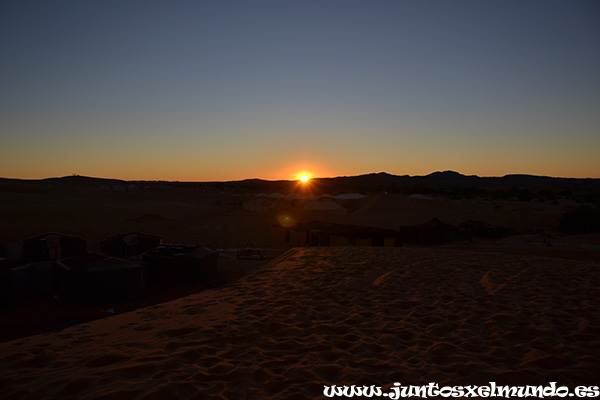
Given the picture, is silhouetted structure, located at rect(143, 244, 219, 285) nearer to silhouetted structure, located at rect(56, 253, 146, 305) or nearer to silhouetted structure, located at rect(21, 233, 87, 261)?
silhouetted structure, located at rect(56, 253, 146, 305)

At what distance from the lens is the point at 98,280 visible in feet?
38.5

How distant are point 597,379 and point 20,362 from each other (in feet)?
22.6

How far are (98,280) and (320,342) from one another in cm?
926

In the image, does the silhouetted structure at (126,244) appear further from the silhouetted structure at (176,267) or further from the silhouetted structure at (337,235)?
the silhouetted structure at (337,235)

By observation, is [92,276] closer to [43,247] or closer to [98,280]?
[98,280]

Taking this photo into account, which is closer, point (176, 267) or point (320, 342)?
point (320, 342)

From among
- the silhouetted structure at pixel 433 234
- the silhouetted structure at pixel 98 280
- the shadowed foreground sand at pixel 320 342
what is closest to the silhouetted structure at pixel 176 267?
the silhouetted structure at pixel 98 280

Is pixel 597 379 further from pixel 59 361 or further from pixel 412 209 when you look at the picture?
pixel 412 209

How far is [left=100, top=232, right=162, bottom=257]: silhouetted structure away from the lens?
→ 688 inches

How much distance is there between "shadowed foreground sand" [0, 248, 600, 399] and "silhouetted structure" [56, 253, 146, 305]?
512cm

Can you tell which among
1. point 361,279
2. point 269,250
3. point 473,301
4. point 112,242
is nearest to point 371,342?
point 473,301

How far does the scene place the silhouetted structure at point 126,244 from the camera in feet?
57.4

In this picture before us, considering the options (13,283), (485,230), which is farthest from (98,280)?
(485,230)

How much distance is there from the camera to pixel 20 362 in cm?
464
